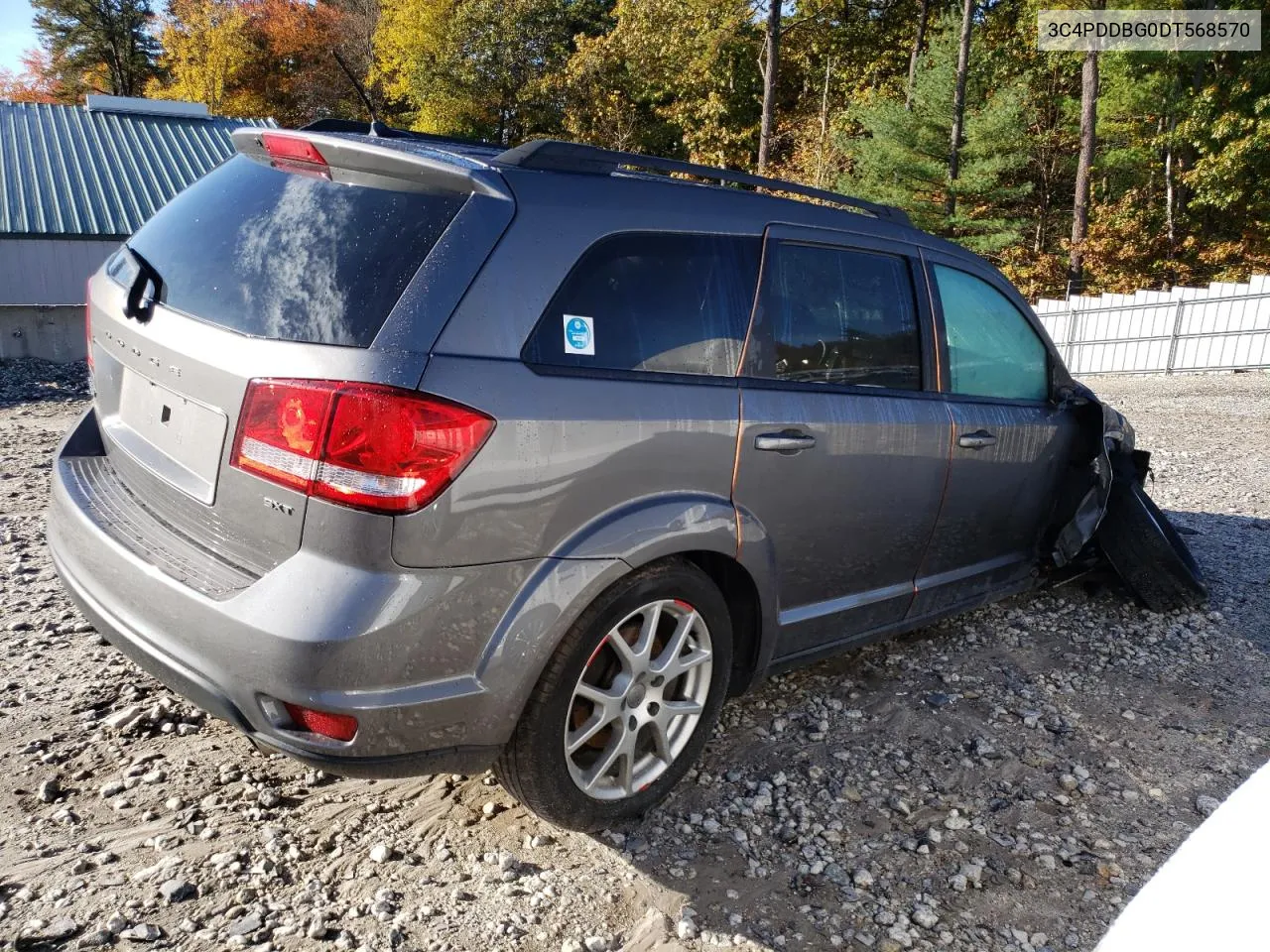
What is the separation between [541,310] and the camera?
2369 mm

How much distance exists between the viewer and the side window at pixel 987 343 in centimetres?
383

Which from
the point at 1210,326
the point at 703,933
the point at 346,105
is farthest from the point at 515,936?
the point at 346,105

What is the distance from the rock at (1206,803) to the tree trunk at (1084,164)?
2403cm

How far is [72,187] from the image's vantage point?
18.8 m

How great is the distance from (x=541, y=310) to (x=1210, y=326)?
2110 centimetres

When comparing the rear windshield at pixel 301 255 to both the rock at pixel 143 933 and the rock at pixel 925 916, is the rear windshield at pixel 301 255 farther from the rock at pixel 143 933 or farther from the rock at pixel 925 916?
the rock at pixel 925 916

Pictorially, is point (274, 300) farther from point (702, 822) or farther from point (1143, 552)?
point (1143, 552)

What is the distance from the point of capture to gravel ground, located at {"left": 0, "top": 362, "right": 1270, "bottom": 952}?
7.90 feet

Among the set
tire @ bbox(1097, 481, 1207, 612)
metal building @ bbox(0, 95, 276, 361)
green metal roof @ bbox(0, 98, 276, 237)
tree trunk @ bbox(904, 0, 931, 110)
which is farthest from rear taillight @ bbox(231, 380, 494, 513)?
tree trunk @ bbox(904, 0, 931, 110)

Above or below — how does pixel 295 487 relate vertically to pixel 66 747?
above

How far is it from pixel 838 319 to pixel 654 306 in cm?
91

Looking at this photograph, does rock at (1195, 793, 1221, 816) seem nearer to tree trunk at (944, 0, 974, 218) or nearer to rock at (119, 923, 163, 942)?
rock at (119, 923, 163, 942)

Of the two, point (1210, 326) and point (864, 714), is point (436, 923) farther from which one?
point (1210, 326)

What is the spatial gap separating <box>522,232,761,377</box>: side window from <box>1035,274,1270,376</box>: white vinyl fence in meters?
19.9
